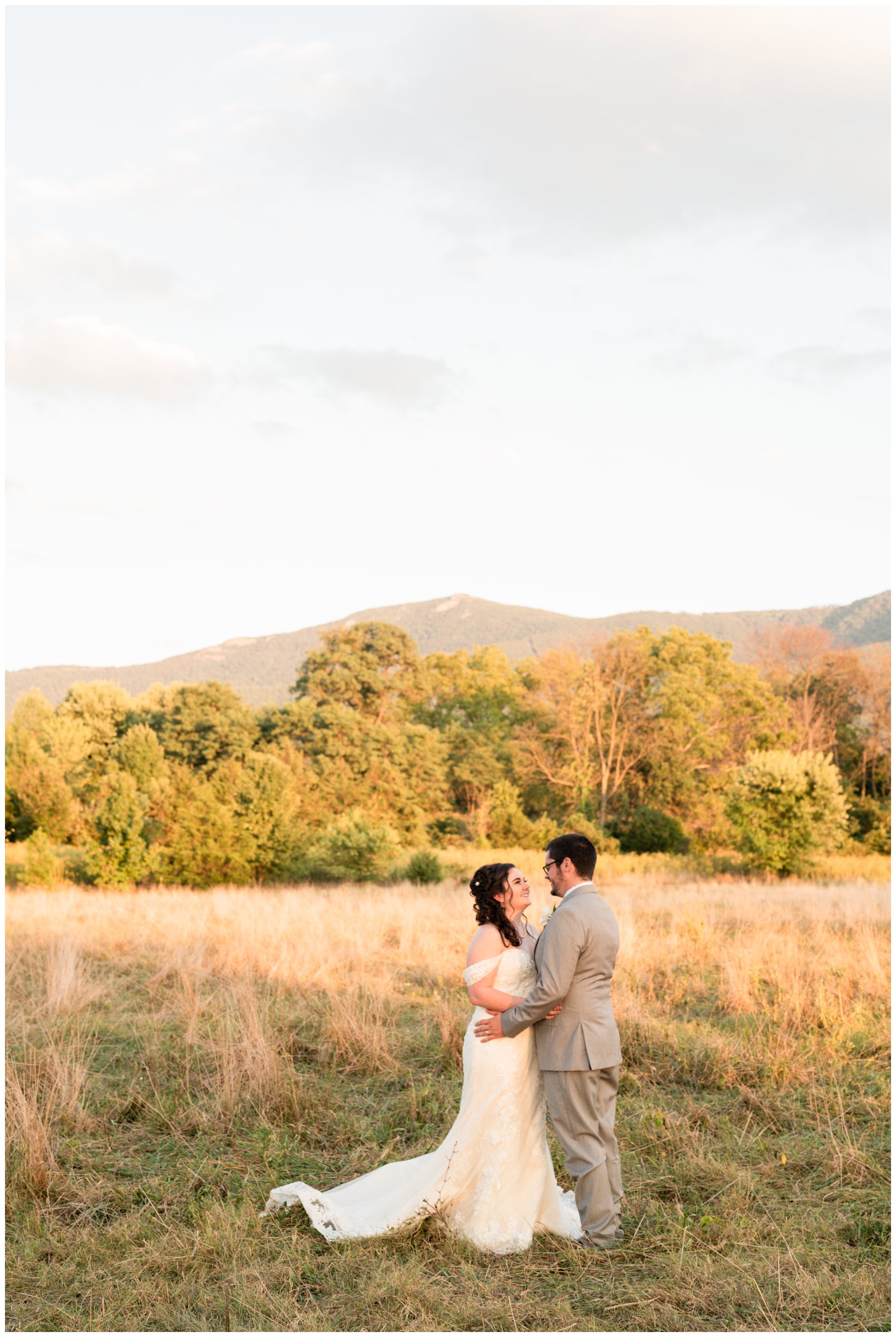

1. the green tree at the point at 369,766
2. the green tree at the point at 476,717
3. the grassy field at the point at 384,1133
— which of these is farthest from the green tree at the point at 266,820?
the green tree at the point at 476,717

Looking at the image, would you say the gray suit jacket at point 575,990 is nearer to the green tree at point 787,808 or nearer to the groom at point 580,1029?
the groom at point 580,1029

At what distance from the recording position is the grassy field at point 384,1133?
13.7 feet

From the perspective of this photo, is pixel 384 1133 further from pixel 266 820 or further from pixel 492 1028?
pixel 266 820

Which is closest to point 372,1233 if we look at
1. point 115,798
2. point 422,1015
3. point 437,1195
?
point 437,1195

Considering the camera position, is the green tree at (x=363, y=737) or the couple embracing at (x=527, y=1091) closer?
the couple embracing at (x=527, y=1091)

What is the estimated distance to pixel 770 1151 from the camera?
5949 millimetres

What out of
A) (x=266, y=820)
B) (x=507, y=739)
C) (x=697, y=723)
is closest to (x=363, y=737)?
(x=507, y=739)

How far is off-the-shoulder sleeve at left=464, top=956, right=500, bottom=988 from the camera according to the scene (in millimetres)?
4777

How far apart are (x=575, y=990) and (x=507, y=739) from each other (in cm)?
4206

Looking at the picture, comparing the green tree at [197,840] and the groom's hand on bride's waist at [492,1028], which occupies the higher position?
the groom's hand on bride's waist at [492,1028]

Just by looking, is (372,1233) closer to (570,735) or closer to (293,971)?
(293,971)

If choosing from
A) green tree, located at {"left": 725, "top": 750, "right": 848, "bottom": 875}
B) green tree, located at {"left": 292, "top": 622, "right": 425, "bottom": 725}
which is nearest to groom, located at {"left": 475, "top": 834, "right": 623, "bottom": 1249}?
green tree, located at {"left": 725, "top": 750, "right": 848, "bottom": 875}

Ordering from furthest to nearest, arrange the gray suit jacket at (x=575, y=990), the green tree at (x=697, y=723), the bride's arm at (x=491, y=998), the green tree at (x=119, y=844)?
1. the green tree at (x=697, y=723)
2. the green tree at (x=119, y=844)
3. the bride's arm at (x=491, y=998)
4. the gray suit jacket at (x=575, y=990)

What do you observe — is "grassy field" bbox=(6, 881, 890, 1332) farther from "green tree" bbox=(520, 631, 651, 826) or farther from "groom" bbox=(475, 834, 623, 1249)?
"green tree" bbox=(520, 631, 651, 826)
